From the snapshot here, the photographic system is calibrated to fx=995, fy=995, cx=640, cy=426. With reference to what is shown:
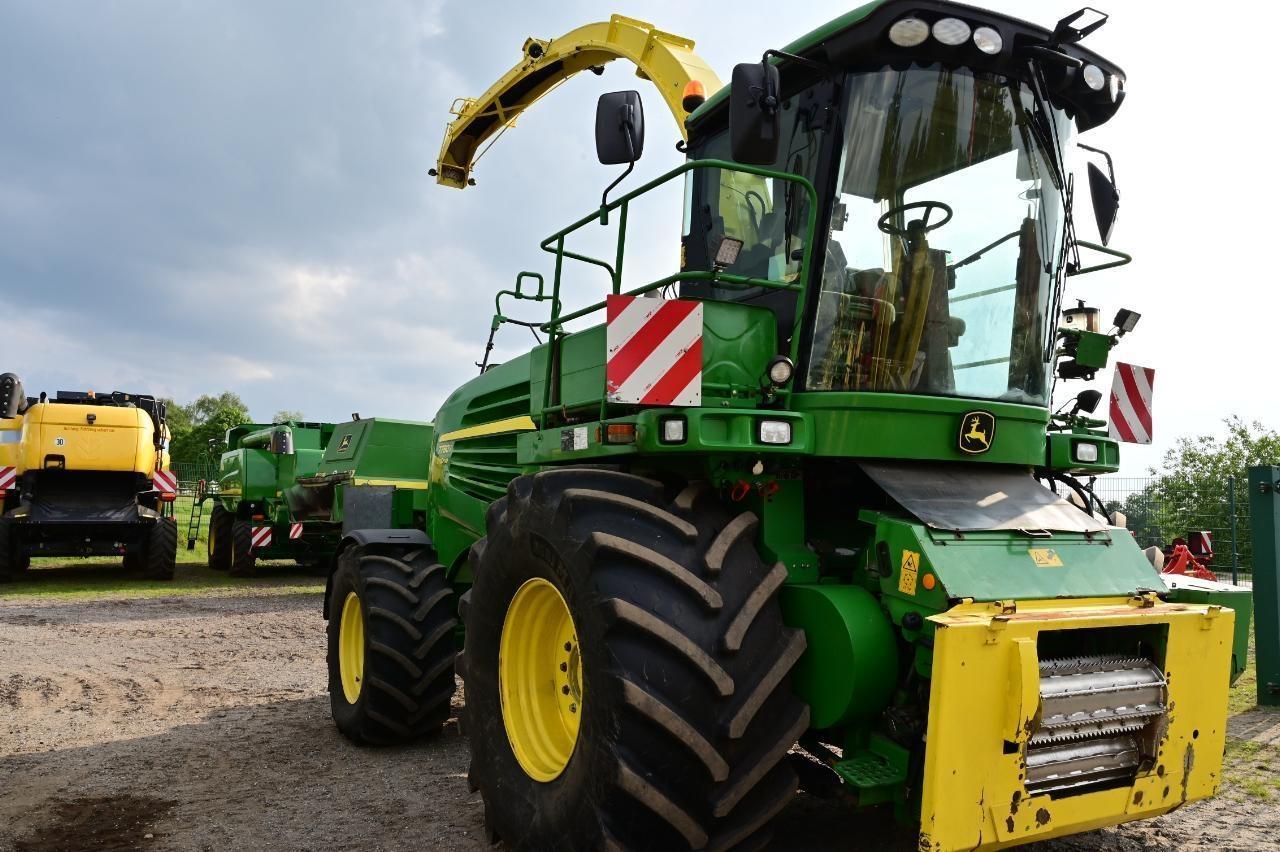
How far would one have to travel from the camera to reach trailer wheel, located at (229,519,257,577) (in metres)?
16.7

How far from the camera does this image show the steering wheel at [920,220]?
3.92 metres

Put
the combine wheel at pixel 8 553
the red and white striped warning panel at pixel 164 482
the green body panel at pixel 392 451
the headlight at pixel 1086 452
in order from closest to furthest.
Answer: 1. the headlight at pixel 1086 452
2. the green body panel at pixel 392 451
3. the combine wheel at pixel 8 553
4. the red and white striped warning panel at pixel 164 482

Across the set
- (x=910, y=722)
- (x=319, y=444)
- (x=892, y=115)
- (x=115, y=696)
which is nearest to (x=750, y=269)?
(x=892, y=115)

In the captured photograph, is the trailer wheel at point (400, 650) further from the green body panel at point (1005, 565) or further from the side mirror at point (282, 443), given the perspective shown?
the side mirror at point (282, 443)

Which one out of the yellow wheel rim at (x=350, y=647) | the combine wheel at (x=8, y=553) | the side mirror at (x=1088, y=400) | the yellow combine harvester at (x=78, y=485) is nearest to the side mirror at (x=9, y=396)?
the yellow combine harvester at (x=78, y=485)

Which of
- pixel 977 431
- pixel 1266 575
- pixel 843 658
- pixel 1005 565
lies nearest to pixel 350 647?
pixel 843 658

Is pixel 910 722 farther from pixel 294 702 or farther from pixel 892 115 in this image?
pixel 294 702

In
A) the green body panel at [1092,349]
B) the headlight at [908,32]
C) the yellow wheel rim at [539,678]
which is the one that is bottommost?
the yellow wheel rim at [539,678]

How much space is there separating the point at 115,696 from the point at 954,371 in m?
6.59

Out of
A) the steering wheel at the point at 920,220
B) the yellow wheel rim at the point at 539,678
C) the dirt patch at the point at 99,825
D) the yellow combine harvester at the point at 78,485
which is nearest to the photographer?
the steering wheel at the point at 920,220

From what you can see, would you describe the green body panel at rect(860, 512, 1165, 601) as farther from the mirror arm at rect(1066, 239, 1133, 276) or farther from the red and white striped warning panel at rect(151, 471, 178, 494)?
the red and white striped warning panel at rect(151, 471, 178, 494)

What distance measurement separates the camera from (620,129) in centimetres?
397

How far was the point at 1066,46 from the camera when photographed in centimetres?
413

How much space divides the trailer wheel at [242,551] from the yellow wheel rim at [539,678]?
1358 cm
